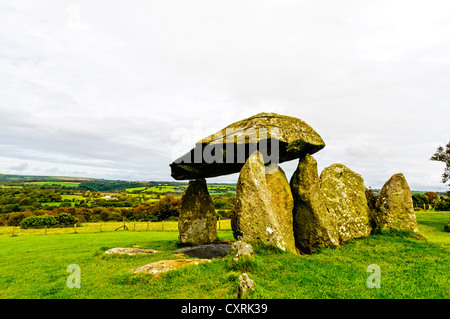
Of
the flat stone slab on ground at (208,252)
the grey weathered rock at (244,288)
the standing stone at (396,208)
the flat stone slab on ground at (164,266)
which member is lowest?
the flat stone slab on ground at (208,252)

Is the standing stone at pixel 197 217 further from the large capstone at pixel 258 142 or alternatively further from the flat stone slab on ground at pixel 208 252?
the large capstone at pixel 258 142

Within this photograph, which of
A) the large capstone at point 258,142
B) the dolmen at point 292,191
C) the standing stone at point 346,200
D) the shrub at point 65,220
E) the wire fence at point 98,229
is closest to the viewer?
the dolmen at point 292,191

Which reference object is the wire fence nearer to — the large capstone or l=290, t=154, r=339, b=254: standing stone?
the large capstone

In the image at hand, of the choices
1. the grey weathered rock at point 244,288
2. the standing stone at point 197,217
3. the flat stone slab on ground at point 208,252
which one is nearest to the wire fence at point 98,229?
the standing stone at point 197,217

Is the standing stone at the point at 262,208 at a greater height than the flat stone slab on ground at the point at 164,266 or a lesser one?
greater

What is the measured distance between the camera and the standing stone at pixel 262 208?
32.2ft

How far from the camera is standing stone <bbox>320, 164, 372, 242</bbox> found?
38.1 feet

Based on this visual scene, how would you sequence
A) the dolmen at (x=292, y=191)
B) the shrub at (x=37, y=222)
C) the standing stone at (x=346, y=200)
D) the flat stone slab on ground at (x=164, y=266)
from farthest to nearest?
the shrub at (x=37, y=222) < the standing stone at (x=346, y=200) < the dolmen at (x=292, y=191) < the flat stone slab on ground at (x=164, y=266)

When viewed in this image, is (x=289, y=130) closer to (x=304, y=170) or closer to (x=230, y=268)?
(x=304, y=170)

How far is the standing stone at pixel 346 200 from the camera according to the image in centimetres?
1160

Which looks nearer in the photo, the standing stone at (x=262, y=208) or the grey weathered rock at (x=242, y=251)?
the grey weathered rock at (x=242, y=251)

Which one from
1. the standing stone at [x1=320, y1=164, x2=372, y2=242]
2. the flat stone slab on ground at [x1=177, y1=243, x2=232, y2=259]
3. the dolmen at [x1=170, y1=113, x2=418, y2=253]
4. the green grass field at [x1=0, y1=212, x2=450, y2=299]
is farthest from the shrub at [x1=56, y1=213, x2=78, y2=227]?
the standing stone at [x1=320, y1=164, x2=372, y2=242]

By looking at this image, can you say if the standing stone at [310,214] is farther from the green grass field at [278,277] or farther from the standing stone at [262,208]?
the green grass field at [278,277]
